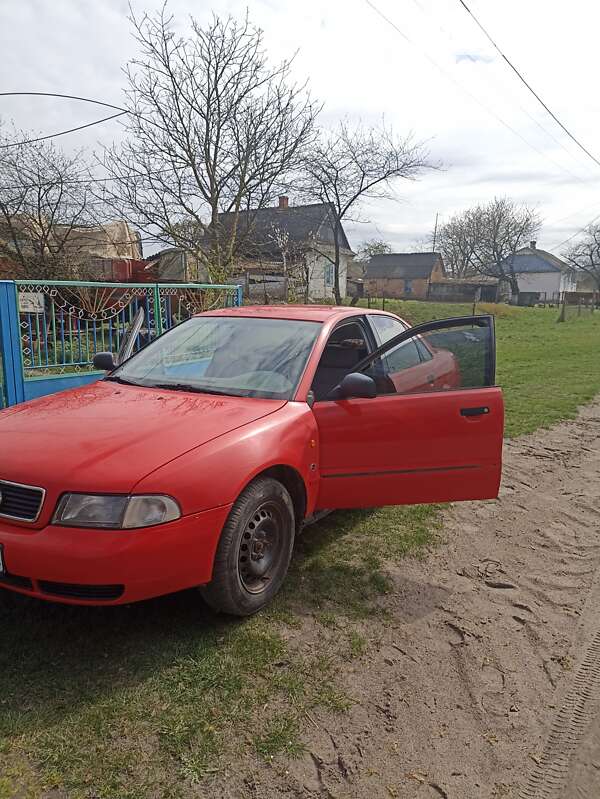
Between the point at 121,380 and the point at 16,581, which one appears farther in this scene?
the point at 121,380

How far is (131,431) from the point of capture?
287cm

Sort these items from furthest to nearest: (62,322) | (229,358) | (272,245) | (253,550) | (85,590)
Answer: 1. (272,245)
2. (62,322)
3. (229,358)
4. (253,550)
5. (85,590)

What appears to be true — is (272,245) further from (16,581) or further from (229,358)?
(16,581)

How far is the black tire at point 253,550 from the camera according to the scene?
281 centimetres

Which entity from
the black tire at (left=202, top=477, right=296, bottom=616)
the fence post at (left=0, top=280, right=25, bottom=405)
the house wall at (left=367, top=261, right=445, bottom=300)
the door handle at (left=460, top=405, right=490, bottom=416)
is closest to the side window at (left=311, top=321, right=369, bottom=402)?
the door handle at (left=460, top=405, right=490, bottom=416)

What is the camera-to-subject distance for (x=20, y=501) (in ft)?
8.40

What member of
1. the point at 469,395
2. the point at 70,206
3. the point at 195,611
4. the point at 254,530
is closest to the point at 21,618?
the point at 195,611

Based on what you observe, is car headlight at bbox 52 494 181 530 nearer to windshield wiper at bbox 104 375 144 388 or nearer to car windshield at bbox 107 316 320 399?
car windshield at bbox 107 316 320 399

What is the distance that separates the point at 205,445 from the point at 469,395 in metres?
1.78

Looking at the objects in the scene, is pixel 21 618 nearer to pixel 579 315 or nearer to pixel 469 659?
pixel 469 659

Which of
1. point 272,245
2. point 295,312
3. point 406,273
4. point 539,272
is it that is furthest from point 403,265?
point 295,312

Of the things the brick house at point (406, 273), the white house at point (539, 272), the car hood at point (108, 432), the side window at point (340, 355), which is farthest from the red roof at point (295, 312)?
the white house at point (539, 272)

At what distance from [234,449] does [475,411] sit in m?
1.63

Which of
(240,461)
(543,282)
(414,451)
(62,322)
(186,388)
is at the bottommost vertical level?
(414,451)
